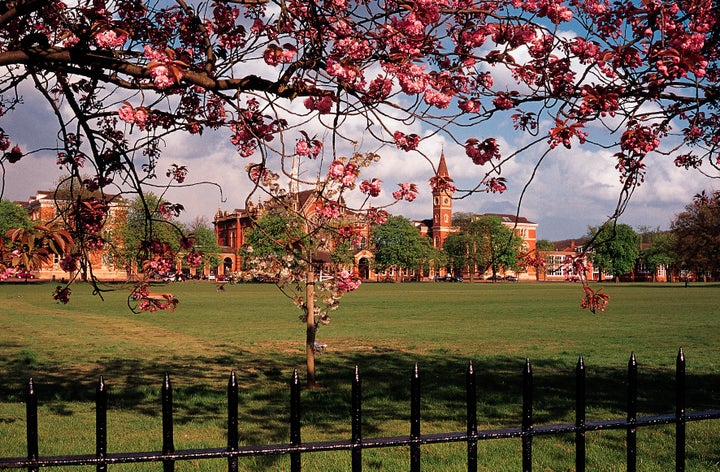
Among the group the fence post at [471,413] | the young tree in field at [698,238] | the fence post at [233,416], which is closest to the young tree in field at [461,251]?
the young tree in field at [698,238]

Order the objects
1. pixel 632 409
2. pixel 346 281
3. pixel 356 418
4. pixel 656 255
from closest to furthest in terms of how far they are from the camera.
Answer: pixel 356 418
pixel 632 409
pixel 346 281
pixel 656 255

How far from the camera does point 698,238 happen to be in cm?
7112

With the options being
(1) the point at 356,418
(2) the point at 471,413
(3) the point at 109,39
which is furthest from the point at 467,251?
(1) the point at 356,418

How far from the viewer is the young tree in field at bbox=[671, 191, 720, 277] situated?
7019 cm

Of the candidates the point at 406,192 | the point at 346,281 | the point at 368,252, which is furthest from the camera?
the point at 368,252

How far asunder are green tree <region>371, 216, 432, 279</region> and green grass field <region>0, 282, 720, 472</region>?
78064 millimetres

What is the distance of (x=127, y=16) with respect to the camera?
21.2 feet

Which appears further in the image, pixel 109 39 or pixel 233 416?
pixel 109 39

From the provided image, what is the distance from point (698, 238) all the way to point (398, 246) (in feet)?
151

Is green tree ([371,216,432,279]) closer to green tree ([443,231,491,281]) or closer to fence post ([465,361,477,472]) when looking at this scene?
green tree ([443,231,491,281])

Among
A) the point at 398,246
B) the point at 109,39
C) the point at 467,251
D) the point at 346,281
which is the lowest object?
the point at 346,281

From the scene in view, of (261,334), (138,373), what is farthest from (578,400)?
(261,334)

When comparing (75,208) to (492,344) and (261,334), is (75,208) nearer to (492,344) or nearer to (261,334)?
(492,344)

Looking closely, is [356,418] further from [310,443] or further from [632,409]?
[632,409]
